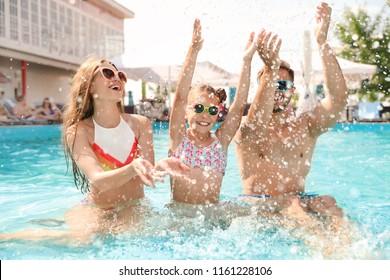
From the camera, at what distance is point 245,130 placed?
342 cm

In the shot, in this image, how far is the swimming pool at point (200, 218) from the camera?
8.89 feet

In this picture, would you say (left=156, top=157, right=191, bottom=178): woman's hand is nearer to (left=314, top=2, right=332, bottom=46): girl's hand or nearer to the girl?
the girl

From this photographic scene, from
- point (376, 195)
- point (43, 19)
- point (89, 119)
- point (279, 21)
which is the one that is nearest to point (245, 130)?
point (89, 119)

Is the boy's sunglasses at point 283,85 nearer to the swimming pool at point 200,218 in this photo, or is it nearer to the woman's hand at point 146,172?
the swimming pool at point 200,218

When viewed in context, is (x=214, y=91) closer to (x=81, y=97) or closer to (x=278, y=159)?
(x=278, y=159)

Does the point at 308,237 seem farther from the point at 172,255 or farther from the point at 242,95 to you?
the point at 242,95

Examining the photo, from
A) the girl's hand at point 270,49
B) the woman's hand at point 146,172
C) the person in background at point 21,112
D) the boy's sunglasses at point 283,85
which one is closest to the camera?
the woman's hand at point 146,172

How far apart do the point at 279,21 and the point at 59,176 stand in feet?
13.1

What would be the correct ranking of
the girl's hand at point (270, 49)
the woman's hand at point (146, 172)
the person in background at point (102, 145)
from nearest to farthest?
the woman's hand at point (146, 172)
the person in background at point (102, 145)
the girl's hand at point (270, 49)

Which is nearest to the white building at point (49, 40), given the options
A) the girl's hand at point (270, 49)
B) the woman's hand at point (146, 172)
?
the girl's hand at point (270, 49)

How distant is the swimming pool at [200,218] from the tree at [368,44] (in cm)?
1297

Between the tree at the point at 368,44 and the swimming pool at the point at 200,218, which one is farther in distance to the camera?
the tree at the point at 368,44

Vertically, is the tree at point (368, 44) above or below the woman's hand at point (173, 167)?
above

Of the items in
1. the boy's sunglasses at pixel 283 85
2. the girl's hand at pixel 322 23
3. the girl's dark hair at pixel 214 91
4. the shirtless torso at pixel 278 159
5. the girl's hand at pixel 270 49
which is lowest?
the shirtless torso at pixel 278 159
